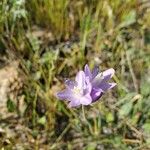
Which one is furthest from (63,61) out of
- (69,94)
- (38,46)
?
(69,94)

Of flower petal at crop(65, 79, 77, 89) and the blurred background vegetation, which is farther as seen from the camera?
the blurred background vegetation

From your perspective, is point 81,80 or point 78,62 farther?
point 78,62

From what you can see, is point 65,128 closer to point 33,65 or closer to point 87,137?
point 87,137

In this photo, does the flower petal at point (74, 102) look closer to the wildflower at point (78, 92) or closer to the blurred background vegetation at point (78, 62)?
the wildflower at point (78, 92)

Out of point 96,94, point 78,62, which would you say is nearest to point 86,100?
point 96,94

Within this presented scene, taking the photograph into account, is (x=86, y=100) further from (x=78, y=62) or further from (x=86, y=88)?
(x=78, y=62)

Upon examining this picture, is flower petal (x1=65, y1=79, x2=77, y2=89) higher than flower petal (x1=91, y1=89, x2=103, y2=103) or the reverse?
higher

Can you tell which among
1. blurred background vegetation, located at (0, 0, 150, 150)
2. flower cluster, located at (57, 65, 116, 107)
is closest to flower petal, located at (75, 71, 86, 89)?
flower cluster, located at (57, 65, 116, 107)

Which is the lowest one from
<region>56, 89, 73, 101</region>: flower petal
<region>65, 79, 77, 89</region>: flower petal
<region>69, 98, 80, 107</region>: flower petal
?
<region>69, 98, 80, 107</region>: flower petal

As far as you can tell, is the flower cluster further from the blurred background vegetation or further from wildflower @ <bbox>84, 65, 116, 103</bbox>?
Result: the blurred background vegetation
